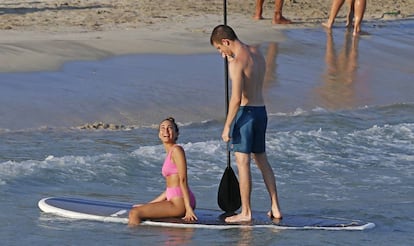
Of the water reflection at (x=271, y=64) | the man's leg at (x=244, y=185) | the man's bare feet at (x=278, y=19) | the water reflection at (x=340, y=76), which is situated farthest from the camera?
the man's bare feet at (x=278, y=19)

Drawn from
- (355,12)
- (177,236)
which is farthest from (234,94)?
(355,12)

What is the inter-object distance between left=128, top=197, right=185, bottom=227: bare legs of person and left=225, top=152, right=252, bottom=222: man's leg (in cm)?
36

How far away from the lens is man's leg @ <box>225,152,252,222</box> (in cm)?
791

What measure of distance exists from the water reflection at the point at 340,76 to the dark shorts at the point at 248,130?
209 inches

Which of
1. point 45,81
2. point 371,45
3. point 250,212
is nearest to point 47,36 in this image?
point 45,81

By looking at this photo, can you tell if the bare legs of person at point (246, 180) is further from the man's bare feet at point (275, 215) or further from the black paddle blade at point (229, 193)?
the black paddle blade at point (229, 193)

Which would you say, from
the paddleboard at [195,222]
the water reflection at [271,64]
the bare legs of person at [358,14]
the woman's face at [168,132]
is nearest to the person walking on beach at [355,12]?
the bare legs of person at [358,14]

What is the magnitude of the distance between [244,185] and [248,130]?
42cm

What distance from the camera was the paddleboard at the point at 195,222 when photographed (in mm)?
7980

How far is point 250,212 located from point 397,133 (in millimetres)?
4440

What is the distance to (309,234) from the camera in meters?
8.00

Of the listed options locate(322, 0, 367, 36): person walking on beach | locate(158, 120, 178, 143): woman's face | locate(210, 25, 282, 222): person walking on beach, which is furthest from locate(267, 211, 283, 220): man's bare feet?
locate(322, 0, 367, 36): person walking on beach

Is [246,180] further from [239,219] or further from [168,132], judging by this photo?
[168,132]

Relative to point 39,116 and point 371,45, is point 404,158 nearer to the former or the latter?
point 39,116
